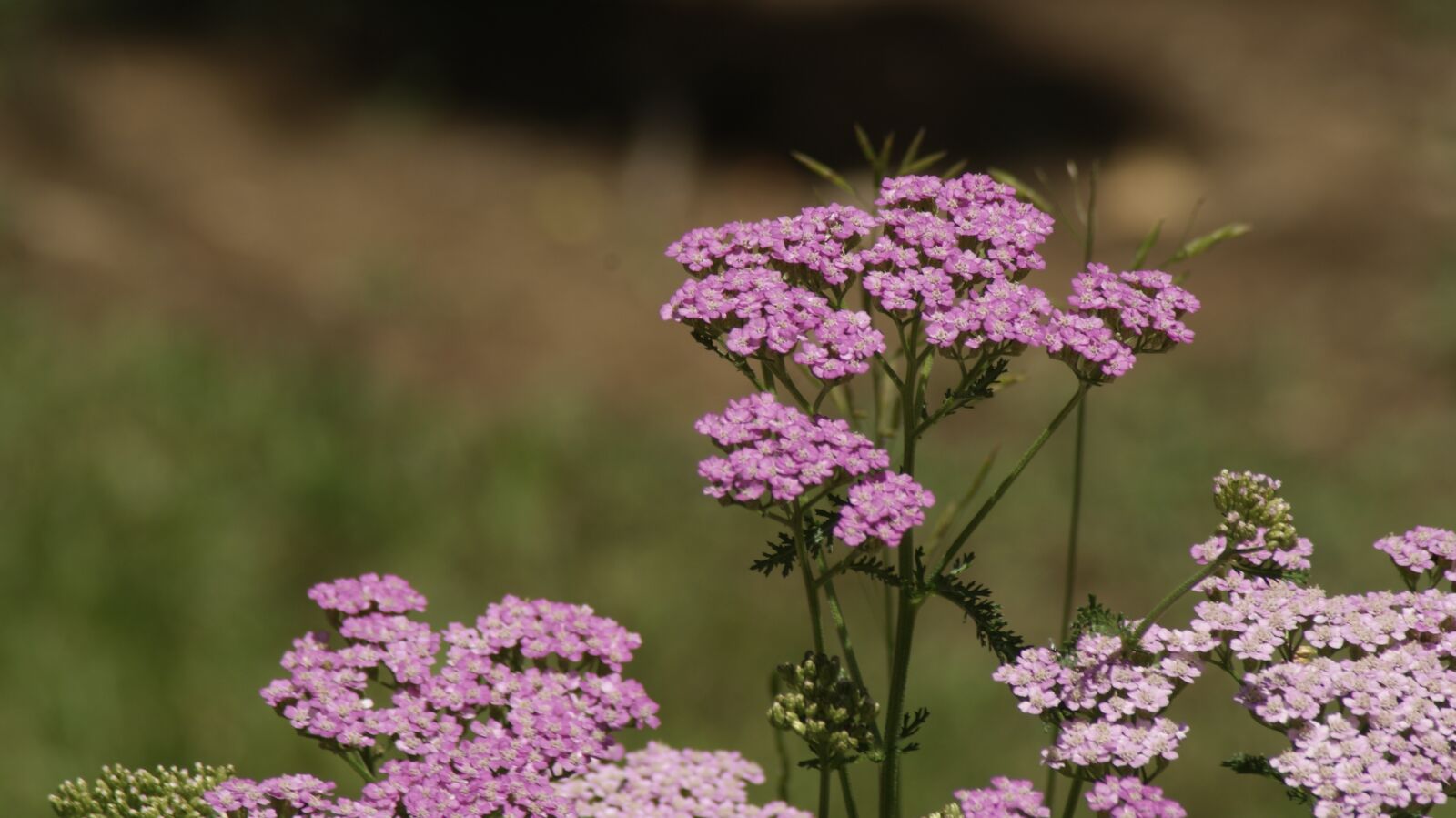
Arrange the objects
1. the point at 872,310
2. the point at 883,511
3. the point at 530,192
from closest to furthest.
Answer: the point at 883,511, the point at 872,310, the point at 530,192

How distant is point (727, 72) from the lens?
12.1 m

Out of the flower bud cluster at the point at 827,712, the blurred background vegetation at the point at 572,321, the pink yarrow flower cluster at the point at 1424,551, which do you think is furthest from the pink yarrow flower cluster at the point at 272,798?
the blurred background vegetation at the point at 572,321

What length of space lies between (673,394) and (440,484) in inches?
91.2

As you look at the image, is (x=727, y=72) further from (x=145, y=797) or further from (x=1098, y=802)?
(x=1098, y=802)

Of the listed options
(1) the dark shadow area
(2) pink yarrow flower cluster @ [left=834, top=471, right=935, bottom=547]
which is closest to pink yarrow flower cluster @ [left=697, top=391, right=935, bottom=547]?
(2) pink yarrow flower cluster @ [left=834, top=471, right=935, bottom=547]

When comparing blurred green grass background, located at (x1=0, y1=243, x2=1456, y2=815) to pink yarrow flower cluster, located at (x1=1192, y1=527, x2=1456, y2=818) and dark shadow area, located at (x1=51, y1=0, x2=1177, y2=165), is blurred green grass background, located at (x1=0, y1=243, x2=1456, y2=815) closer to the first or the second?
dark shadow area, located at (x1=51, y1=0, x2=1177, y2=165)

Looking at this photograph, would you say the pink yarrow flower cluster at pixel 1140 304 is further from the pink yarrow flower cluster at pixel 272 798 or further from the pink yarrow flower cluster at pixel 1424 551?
the pink yarrow flower cluster at pixel 272 798

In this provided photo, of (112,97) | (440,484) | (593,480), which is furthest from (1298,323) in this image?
(112,97)

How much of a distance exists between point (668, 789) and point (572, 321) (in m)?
7.97

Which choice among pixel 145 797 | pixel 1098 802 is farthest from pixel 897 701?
pixel 145 797

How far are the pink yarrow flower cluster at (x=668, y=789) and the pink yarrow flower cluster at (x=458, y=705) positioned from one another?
14 centimetres

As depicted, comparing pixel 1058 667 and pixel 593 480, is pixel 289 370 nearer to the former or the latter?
pixel 593 480

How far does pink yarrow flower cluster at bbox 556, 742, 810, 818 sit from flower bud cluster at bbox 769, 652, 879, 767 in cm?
21

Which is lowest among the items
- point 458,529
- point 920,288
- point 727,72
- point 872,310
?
point 920,288
